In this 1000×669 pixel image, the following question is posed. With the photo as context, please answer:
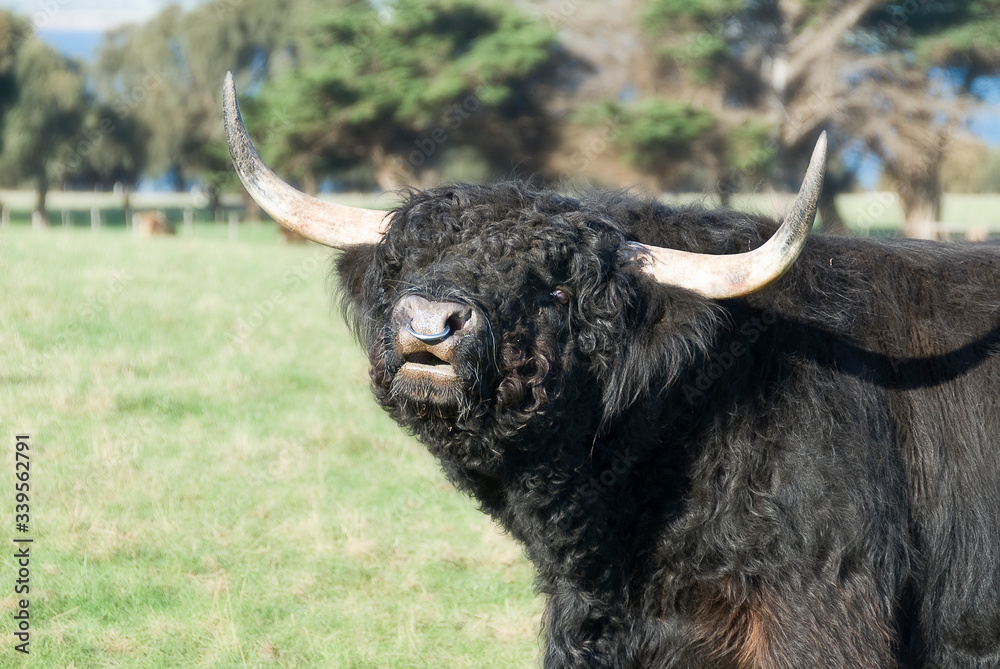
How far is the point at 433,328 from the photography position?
9.89 ft

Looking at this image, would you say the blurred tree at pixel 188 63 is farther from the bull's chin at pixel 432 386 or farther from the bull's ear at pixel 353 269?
the bull's chin at pixel 432 386

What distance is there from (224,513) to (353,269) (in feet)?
9.51

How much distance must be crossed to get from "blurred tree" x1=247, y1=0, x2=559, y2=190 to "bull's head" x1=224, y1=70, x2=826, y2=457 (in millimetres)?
26296

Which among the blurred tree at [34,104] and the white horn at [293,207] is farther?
the blurred tree at [34,104]

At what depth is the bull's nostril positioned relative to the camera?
3018mm

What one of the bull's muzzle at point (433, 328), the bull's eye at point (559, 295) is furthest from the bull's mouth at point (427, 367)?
the bull's eye at point (559, 295)

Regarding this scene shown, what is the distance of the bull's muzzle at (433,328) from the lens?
3020 millimetres

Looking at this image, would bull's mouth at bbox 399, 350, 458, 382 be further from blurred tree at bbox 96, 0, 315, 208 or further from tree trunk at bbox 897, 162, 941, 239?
blurred tree at bbox 96, 0, 315, 208

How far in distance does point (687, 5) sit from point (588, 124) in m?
4.53

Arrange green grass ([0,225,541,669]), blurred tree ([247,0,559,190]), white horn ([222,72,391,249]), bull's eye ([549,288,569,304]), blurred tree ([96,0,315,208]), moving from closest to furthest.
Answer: bull's eye ([549,288,569,304])
white horn ([222,72,391,249])
green grass ([0,225,541,669])
blurred tree ([247,0,559,190])
blurred tree ([96,0,315,208])

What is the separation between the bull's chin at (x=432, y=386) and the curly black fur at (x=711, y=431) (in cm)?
2

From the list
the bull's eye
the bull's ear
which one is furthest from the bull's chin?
the bull's ear

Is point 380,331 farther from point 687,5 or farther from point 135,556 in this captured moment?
point 687,5

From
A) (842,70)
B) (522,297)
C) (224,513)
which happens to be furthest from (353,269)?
(842,70)
